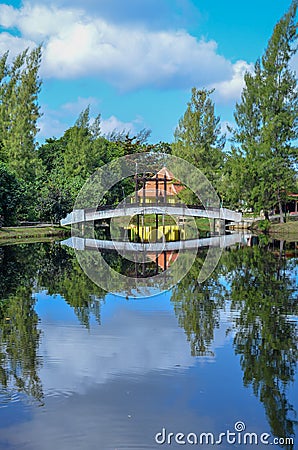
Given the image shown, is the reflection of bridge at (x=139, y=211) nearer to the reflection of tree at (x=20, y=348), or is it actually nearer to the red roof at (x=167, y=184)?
the red roof at (x=167, y=184)

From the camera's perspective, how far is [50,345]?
20.4 ft

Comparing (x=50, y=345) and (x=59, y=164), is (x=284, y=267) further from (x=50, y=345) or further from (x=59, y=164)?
(x=59, y=164)

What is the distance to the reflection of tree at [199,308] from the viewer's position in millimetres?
6516

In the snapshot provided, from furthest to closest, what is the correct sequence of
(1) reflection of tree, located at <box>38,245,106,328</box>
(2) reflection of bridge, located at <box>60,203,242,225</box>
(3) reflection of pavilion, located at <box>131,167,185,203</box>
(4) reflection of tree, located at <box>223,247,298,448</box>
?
1. (3) reflection of pavilion, located at <box>131,167,185,203</box>
2. (2) reflection of bridge, located at <box>60,203,242,225</box>
3. (1) reflection of tree, located at <box>38,245,106,328</box>
4. (4) reflection of tree, located at <box>223,247,298,448</box>

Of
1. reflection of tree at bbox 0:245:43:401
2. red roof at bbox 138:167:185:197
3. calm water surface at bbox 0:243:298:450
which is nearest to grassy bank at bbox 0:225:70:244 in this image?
red roof at bbox 138:167:185:197

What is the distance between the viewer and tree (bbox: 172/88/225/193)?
32844 mm

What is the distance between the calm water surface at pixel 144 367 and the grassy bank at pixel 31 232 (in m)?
12.7

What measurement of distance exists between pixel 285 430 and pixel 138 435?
1.11 meters

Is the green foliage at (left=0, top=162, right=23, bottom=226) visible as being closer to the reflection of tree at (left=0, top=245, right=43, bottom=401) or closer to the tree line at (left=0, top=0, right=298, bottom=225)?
the tree line at (left=0, top=0, right=298, bottom=225)

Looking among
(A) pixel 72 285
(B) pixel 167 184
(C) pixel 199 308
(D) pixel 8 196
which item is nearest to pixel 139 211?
(D) pixel 8 196

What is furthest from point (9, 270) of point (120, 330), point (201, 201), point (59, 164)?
point (59, 164)

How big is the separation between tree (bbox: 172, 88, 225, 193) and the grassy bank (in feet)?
32.4

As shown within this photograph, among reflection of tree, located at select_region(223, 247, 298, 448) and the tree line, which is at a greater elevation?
the tree line

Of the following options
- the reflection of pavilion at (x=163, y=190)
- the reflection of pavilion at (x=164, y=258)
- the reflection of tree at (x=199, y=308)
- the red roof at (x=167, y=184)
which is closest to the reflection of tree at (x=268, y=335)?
the reflection of tree at (x=199, y=308)
